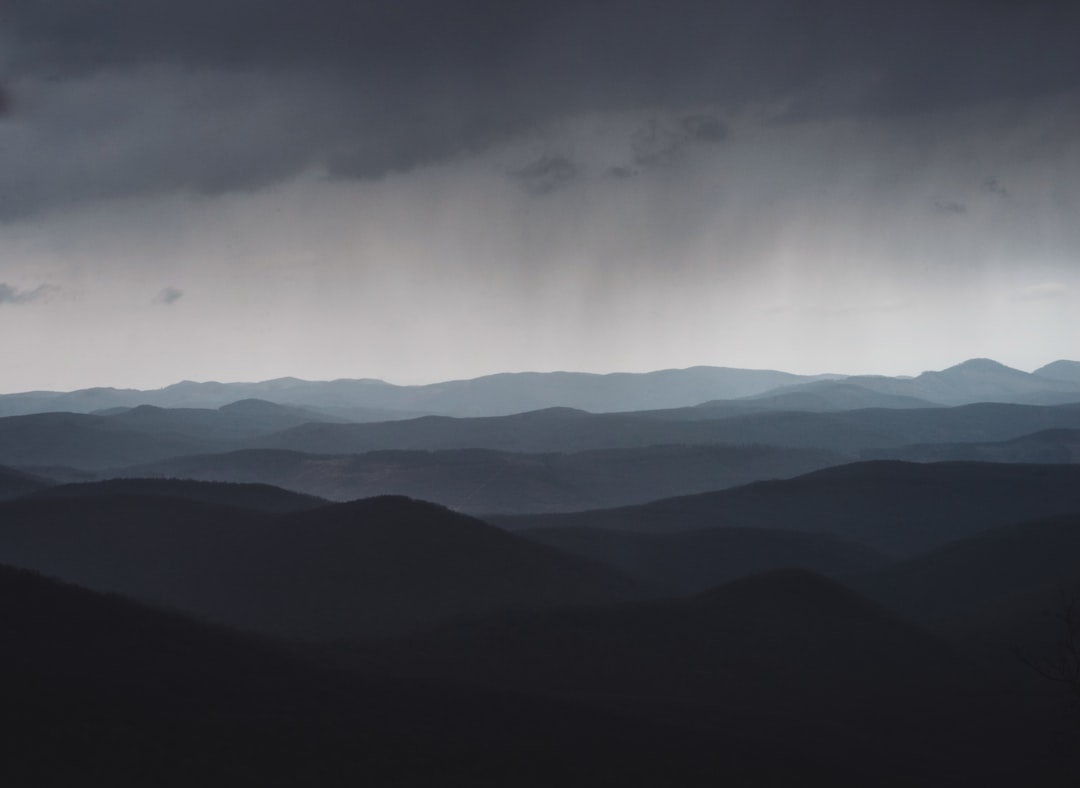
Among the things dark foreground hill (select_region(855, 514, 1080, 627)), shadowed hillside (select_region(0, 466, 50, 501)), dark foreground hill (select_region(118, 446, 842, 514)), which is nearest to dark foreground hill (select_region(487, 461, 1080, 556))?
dark foreground hill (select_region(855, 514, 1080, 627))

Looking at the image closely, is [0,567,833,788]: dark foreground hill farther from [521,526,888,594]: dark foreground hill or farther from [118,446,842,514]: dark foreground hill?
[118,446,842,514]: dark foreground hill

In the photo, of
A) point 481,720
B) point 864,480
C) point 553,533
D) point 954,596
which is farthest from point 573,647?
point 864,480

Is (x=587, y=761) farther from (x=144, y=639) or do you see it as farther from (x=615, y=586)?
(x=615, y=586)

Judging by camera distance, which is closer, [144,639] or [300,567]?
[144,639]

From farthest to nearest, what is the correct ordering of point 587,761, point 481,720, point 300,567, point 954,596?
1. point 954,596
2. point 300,567
3. point 481,720
4. point 587,761

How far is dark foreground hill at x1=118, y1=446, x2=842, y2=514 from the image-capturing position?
5044 inches

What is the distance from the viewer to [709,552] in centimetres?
6881

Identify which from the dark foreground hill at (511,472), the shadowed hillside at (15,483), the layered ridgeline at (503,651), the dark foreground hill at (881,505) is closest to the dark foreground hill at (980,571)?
the layered ridgeline at (503,651)

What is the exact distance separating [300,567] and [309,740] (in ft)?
113

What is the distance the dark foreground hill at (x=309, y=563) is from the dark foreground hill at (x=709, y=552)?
8.07 metres

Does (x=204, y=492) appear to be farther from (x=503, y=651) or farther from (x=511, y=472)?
(x=511, y=472)

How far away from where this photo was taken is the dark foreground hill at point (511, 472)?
12812 centimetres

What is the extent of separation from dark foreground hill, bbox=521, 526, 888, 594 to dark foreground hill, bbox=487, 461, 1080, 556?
374 inches

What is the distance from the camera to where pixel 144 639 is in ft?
83.6
